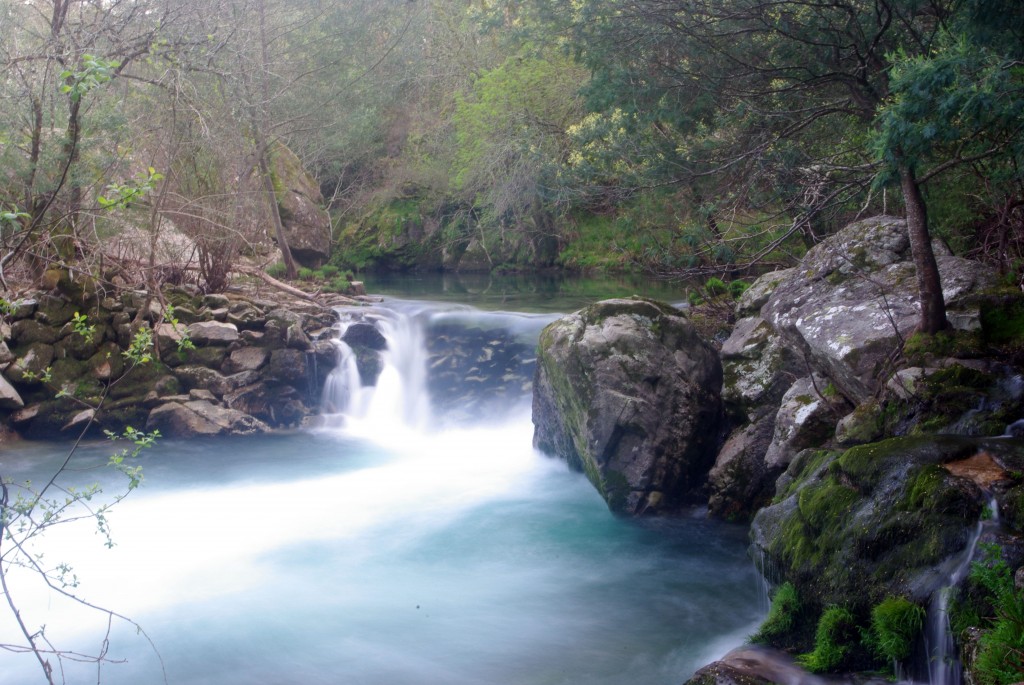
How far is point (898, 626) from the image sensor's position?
15.2 ft

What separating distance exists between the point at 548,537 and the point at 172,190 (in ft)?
28.2

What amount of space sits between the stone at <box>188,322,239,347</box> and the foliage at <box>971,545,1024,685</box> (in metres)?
10.6

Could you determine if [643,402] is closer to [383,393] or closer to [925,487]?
[925,487]

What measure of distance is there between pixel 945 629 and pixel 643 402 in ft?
13.9

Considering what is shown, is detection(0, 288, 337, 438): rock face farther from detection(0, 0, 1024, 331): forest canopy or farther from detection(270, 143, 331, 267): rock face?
detection(270, 143, 331, 267): rock face

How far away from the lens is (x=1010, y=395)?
566cm

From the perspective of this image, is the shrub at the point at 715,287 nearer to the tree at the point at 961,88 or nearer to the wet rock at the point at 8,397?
the tree at the point at 961,88

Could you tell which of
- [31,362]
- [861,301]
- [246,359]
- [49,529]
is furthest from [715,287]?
[31,362]

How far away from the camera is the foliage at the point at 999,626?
379 cm

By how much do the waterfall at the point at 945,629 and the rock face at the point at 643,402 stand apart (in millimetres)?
3982

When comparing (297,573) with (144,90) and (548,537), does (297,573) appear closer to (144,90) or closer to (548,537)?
(548,537)

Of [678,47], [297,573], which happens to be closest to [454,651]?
[297,573]

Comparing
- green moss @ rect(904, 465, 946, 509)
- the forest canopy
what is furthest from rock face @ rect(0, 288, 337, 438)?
green moss @ rect(904, 465, 946, 509)

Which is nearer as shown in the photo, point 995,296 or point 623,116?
point 995,296
